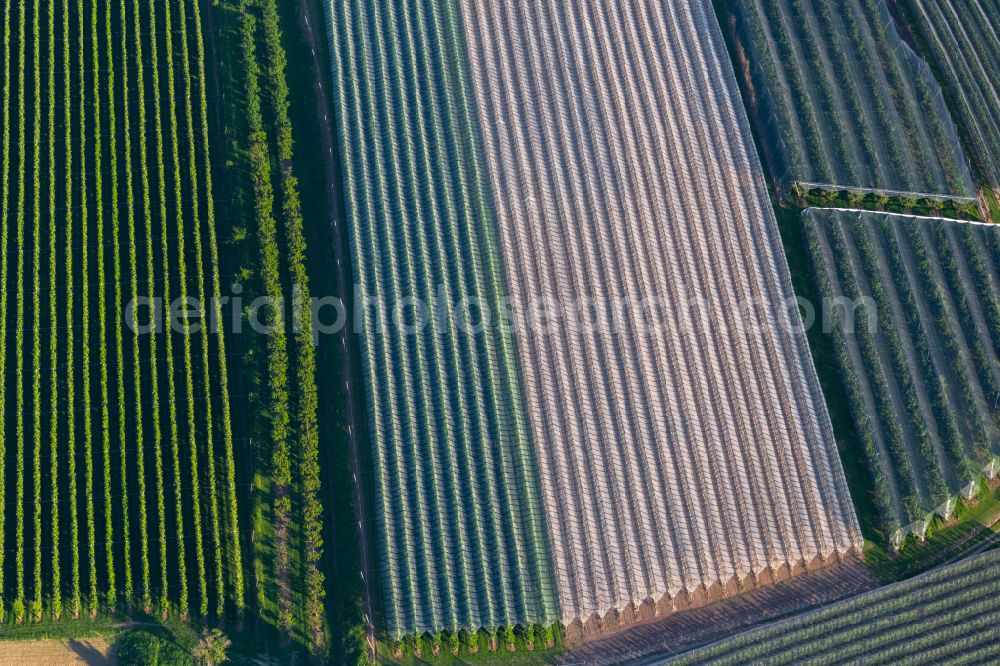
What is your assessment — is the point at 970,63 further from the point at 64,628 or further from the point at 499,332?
the point at 64,628

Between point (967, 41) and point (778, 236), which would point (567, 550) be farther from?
point (967, 41)

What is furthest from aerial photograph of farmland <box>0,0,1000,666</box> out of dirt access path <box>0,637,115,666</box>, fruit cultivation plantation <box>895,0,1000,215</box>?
fruit cultivation plantation <box>895,0,1000,215</box>

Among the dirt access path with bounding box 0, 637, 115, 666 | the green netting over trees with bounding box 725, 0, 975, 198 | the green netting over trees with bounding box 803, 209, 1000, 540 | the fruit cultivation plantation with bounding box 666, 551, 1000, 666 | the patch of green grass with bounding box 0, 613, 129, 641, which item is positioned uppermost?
the green netting over trees with bounding box 725, 0, 975, 198

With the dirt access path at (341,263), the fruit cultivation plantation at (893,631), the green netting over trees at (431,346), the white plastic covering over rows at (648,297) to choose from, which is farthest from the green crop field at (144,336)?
the fruit cultivation plantation at (893,631)

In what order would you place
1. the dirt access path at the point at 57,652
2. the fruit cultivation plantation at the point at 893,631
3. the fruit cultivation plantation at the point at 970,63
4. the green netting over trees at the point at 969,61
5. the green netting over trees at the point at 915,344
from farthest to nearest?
the green netting over trees at the point at 969,61 < the fruit cultivation plantation at the point at 970,63 < the green netting over trees at the point at 915,344 < the dirt access path at the point at 57,652 < the fruit cultivation plantation at the point at 893,631

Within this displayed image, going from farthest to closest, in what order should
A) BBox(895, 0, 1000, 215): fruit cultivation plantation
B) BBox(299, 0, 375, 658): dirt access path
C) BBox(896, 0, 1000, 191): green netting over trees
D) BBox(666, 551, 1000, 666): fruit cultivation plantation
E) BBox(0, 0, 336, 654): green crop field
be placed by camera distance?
BBox(896, 0, 1000, 191): green netting over trees → BBox(895, 0, 1000, 215): fruit cultivation plantation → BBox(299, 0, 375, 658): dirt access path → BBox(0, 0, 336, 654): green crop field → BBox(666, 551, 1000, 666): fruit cultivation plantation

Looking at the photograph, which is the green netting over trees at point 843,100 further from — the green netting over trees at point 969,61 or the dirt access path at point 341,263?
the dirt access path at point 341,263

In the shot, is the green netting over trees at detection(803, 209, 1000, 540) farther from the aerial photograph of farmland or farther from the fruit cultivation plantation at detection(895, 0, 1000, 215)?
the fruit cultivation plantation at detection(895, 0, 1000, 215)
